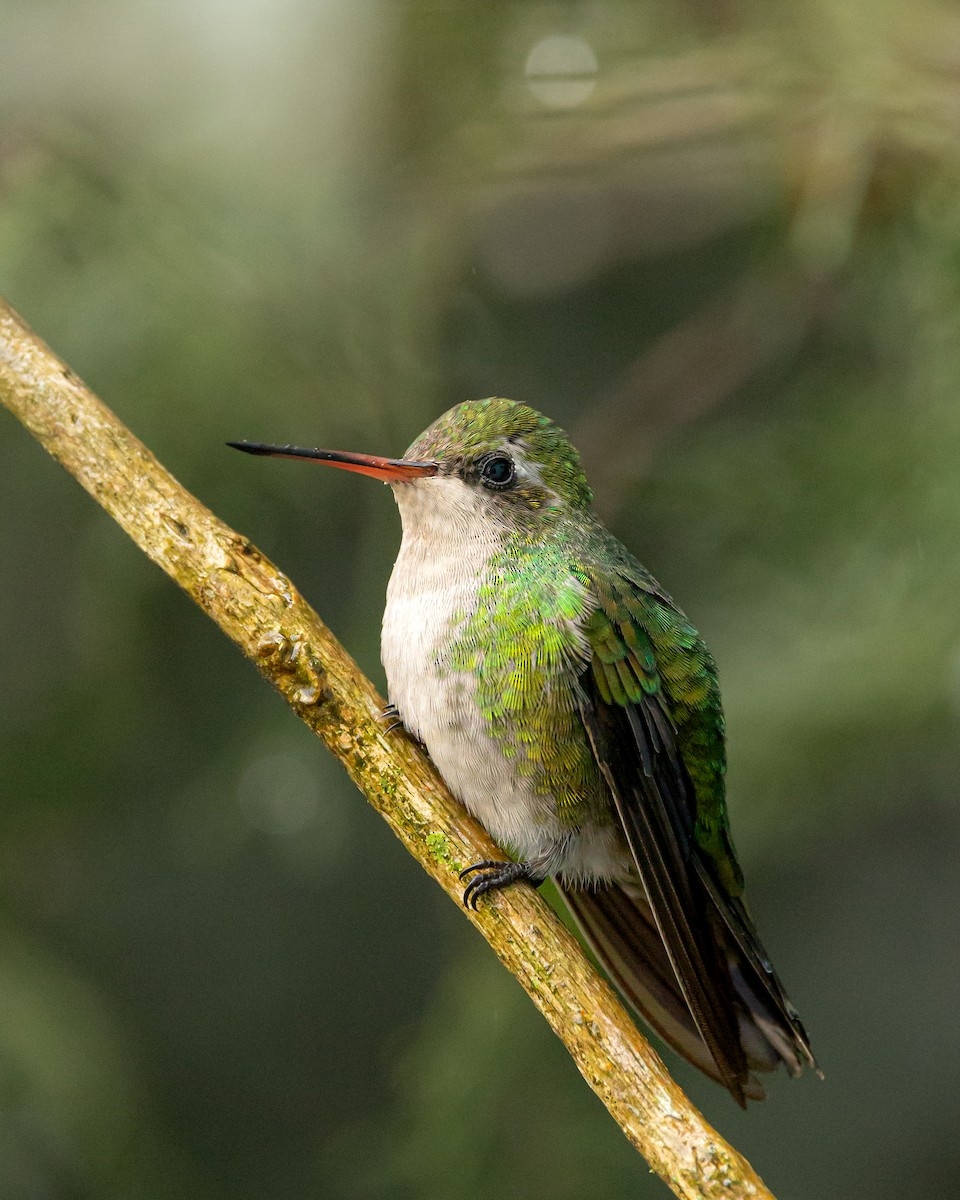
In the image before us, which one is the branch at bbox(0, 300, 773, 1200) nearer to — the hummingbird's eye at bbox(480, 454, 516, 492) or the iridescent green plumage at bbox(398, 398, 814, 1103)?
the iridescent green plumage at bbox(398, 398, 814, 1103)

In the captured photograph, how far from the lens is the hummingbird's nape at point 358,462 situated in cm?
209

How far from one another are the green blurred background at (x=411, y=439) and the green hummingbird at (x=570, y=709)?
62cm

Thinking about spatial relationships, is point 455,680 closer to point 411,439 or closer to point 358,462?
point 358,462

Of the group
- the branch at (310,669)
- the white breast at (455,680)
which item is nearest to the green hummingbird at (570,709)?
the white breast at (455,680)

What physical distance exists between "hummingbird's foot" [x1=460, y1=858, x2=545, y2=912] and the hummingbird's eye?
0.73 meters

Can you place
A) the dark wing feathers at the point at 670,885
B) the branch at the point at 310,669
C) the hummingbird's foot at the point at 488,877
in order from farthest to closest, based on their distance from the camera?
the dark wing feathers at the point at 670,885
the hummingbird's foot at the point at 488,877
the branch at the point at 310,669

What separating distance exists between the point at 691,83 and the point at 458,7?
0.74 metres

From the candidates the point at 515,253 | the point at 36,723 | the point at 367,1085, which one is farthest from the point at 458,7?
the point at 367,1085

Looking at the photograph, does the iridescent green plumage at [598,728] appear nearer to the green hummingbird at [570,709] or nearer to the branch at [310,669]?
the green hummingbird at [570,709]

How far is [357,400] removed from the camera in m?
3.42

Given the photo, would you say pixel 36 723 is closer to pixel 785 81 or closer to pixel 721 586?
pixel 721 586

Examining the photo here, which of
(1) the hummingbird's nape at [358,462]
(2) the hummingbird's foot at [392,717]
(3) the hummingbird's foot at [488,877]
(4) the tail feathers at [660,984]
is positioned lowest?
(4) the tail feathers at [660,984]

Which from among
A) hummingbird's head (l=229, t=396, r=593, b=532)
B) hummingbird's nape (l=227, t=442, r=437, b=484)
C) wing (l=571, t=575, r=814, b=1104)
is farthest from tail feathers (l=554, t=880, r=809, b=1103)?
hummingbird's nape (l=227, t=442, r=437, b=484)

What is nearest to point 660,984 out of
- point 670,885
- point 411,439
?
point 670,885
